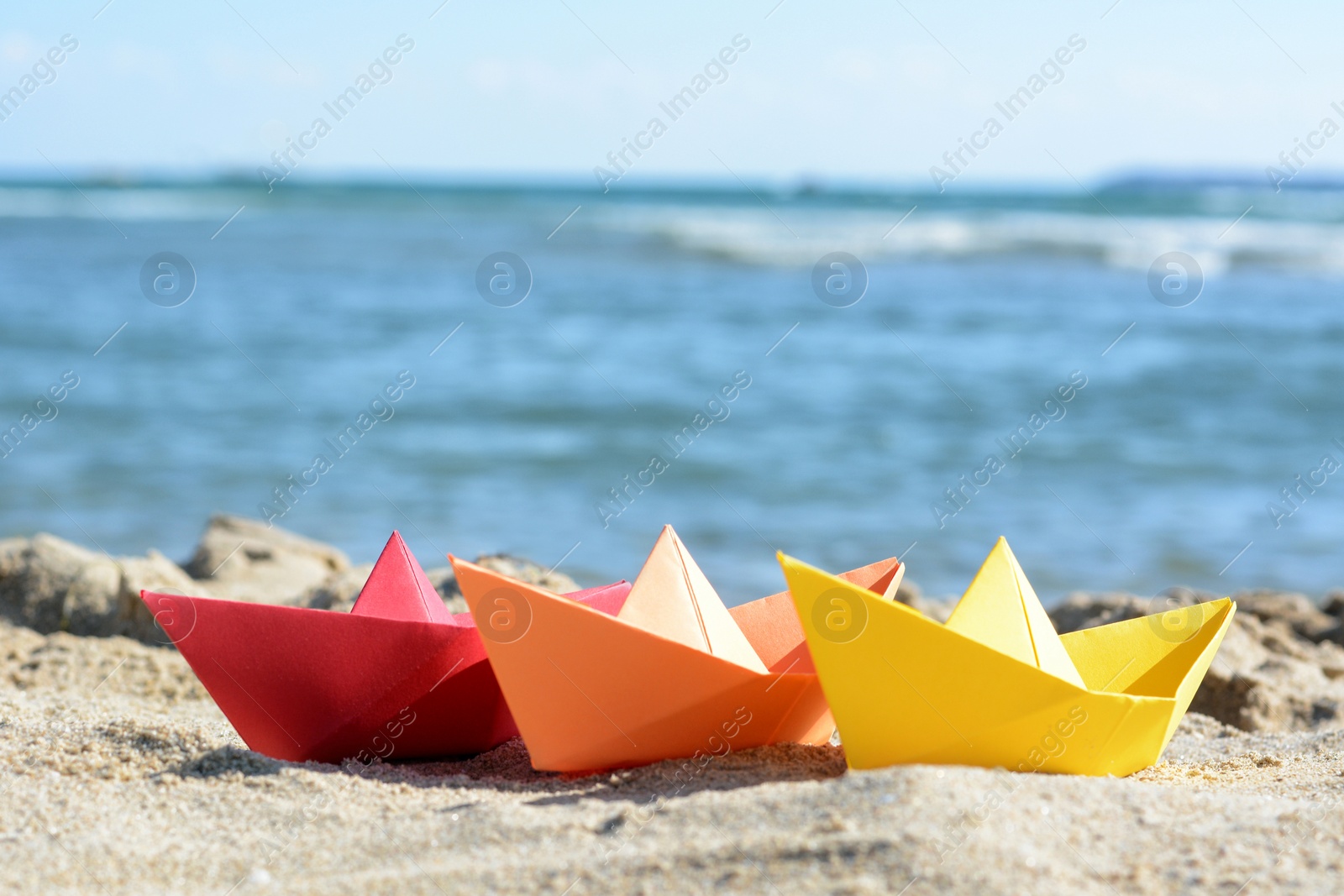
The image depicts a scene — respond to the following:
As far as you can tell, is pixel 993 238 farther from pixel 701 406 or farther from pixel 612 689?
pixel 612 689

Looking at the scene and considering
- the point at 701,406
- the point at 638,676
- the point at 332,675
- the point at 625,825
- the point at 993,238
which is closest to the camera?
the point at 625,825

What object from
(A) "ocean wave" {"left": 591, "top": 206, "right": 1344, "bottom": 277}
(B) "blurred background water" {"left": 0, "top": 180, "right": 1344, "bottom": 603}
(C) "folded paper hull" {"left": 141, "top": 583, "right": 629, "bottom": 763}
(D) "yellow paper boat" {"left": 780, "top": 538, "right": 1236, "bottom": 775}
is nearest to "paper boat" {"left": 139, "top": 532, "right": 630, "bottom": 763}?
(C) "folded paper hull" {"left": 141, "top": 583, "right": 629, "bottom": 763}

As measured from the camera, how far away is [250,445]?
8.58 m

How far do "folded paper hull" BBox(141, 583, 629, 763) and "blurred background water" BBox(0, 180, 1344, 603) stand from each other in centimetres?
308

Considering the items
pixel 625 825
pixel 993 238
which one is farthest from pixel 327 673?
pixel 993 238

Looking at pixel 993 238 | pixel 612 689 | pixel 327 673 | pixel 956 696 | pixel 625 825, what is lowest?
pixel 327 673

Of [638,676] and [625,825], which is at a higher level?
[638,676]

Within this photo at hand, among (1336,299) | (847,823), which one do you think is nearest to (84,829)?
(847,823)

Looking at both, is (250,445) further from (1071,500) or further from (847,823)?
(847,823)

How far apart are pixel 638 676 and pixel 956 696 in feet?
2.01

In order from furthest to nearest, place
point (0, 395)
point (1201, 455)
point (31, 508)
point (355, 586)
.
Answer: point (0, 395)
point (1201, 455)
point (31, 508)
point (355, 586)

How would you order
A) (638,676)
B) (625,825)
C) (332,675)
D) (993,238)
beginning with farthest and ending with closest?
(993,238)
(332,675)
(638,676)
(625,825)

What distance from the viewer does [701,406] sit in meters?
9.91

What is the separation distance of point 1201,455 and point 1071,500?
5.86 feet
